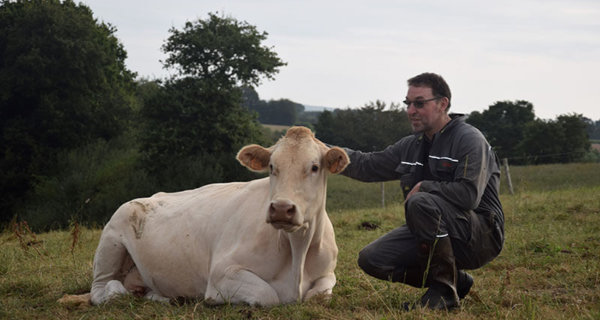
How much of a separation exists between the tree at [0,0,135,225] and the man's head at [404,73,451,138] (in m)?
28.2


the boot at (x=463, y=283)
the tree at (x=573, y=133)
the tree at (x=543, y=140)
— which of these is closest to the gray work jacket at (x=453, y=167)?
the boot at (x=463, y=283)

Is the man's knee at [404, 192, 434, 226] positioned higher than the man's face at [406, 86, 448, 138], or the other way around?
the man's face at [406, 86, 448, 138]

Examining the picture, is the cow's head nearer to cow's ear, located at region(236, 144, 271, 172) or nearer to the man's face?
cow's ear, located at region(236, 144, 271, 172)

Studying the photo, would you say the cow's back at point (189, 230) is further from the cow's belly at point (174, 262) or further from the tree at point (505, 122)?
the tree at point (505, 122)

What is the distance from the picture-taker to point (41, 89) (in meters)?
31.1

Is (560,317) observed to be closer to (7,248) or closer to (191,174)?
(7,248)

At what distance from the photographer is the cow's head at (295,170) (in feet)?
15.0

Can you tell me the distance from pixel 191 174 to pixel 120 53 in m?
14.3

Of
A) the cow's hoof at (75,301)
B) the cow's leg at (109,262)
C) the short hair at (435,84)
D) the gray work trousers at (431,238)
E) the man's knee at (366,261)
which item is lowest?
the cow's hoof at (75,301)

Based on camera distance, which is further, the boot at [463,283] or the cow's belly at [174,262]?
the cow's belly at [174,262]

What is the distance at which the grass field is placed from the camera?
4.62 meters

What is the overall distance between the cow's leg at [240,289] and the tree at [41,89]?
27.4 m

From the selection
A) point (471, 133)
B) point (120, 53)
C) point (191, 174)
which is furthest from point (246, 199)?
point (120, 53)

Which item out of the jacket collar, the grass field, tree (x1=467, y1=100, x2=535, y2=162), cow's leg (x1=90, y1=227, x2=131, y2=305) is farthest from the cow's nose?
tree (x1=467, y1=100, x2=535, y2=162)
